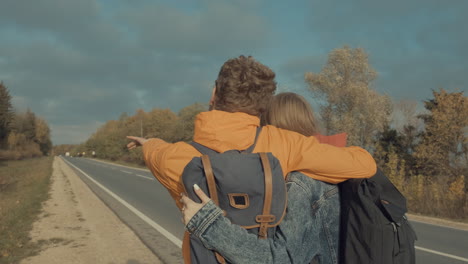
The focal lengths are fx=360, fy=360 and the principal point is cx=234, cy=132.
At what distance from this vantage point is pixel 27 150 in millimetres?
68000

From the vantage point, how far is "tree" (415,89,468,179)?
14.9m

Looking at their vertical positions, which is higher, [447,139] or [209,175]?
[447,139]

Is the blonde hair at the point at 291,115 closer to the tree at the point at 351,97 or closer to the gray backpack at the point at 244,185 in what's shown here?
the gray backpack at the point at 244,185

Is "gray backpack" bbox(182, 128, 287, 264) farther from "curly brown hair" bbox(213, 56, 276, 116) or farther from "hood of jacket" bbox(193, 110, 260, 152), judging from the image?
"curly brown hair" bbox(213, 56, 276, 116)

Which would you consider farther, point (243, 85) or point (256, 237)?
point (243, 85)

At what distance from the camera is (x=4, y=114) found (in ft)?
154

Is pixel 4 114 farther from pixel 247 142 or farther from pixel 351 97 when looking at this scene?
pixel 247 142

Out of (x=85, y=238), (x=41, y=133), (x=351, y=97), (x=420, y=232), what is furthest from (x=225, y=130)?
(x=41, y=133)

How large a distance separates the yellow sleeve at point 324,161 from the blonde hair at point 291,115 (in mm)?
203

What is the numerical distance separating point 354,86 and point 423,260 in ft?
62.9

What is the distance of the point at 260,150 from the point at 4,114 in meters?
54.5

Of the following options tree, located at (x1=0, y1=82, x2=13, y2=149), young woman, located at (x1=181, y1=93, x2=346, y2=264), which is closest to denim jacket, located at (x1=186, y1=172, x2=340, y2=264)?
young woman, located at (x1=181, y1=93, x2=346, y2=264)

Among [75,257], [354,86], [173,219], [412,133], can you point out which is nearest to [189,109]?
[354,86]

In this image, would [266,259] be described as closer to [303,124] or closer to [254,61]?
[303,124]
